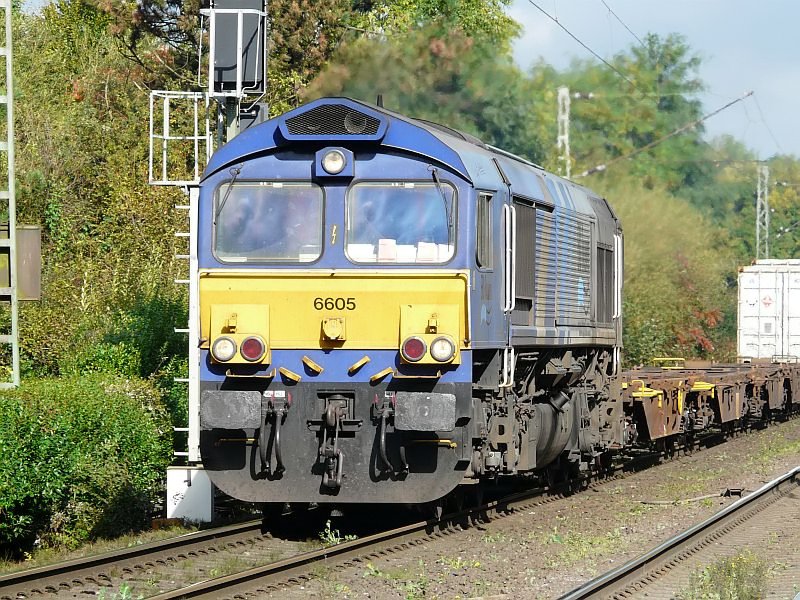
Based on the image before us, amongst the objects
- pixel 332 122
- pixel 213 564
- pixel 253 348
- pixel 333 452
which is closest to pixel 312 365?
pixel 253 348

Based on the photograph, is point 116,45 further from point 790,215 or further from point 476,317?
point 790,215

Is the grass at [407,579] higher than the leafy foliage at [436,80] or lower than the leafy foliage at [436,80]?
lower

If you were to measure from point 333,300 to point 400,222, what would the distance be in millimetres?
876

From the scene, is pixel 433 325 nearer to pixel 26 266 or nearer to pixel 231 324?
pixel 231 324

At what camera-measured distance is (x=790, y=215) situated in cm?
7138

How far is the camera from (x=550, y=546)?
12.1 m

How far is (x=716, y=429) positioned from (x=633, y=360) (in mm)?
9860

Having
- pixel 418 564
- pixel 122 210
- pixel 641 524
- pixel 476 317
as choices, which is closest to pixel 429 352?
pixel 476 317

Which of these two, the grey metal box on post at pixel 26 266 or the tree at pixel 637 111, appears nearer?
the grey metal box on post at pixel 26 266

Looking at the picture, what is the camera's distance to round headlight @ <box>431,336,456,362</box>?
10852 millimetres

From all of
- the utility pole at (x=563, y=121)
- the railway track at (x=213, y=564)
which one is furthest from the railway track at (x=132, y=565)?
the utility pole at (x=563, y=121)

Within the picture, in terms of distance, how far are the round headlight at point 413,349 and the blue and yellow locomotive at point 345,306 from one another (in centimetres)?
2

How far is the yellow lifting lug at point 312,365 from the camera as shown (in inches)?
435

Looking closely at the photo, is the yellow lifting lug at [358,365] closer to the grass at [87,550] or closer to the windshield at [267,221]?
the windshield at [267,221]
